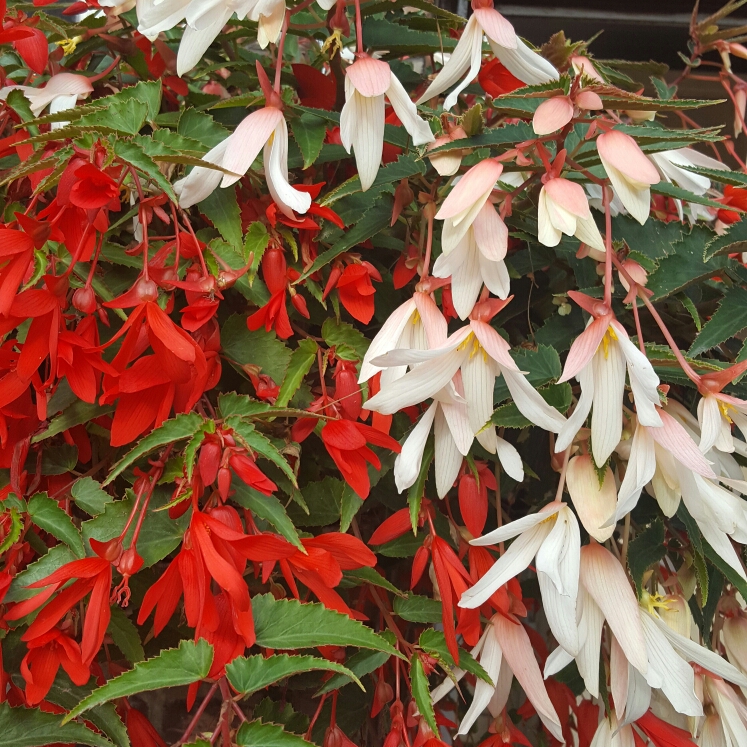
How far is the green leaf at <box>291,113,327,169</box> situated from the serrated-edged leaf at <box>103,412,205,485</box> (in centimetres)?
18

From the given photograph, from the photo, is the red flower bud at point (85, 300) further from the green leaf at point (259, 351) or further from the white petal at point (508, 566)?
the white petal at point (508, 566)

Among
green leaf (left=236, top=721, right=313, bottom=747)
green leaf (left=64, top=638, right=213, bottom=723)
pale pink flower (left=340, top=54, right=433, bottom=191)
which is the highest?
pale pink flower (left=340, top=54, right=433, bottom=191)

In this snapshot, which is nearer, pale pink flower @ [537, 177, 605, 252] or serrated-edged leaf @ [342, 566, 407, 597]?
pale pink flower @ [537, 177, 605, 252]

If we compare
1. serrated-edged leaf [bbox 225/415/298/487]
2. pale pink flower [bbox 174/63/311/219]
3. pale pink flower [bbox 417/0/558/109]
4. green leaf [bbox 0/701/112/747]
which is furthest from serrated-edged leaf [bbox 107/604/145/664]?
pale pink flower [bbox 417/0/558/109]

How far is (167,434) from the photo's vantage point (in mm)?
339

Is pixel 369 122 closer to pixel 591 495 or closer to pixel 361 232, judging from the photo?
pixel 361 232

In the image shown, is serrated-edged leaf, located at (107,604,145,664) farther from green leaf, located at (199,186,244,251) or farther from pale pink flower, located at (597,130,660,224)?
pale pink flower, located at (597,130,660,224)

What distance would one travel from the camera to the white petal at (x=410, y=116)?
1.18ft

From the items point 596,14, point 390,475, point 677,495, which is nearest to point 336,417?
point 390,475

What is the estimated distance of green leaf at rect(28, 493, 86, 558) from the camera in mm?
366

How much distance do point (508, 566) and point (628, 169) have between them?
0.72 feet

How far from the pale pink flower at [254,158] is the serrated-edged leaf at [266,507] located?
0.53 feet

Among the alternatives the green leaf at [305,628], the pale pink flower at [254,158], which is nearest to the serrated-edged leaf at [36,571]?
the green leaf at [305,628]

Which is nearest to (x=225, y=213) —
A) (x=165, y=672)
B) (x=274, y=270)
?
(x=274, y=270)
